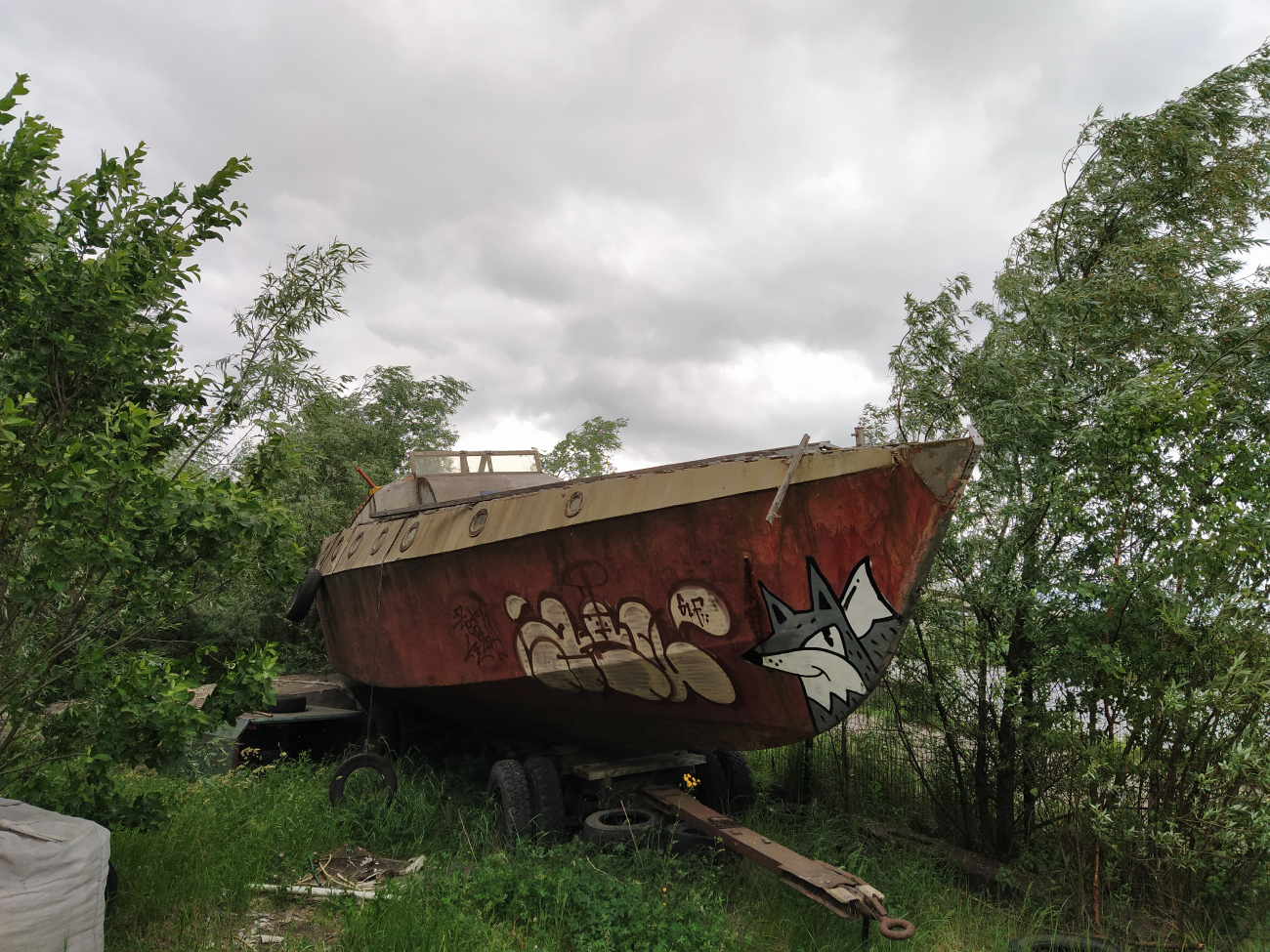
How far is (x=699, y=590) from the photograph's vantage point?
462cm

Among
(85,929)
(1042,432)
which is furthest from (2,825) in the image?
(1042,432)

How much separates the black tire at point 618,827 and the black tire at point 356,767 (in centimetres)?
147

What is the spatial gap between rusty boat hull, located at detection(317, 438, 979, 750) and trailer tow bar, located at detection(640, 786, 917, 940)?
0.51 meters

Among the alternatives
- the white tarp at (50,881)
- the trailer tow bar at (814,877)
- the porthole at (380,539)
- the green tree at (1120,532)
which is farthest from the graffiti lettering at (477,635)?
the green tree at (1120,532)

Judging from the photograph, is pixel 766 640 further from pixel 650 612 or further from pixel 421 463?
pixel 421 463

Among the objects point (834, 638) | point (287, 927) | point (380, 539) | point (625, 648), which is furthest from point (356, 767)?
point (834, 638)

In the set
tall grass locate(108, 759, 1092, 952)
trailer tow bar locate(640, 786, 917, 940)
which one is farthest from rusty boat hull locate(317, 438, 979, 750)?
tall grass locate(108, 759, 1092, 952)

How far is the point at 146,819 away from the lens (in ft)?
12.5

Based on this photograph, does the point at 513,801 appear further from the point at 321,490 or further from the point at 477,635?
the point at 321,490

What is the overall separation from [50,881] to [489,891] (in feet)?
6.69

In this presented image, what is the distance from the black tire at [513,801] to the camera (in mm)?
5328

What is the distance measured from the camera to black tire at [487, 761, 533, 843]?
5328mm

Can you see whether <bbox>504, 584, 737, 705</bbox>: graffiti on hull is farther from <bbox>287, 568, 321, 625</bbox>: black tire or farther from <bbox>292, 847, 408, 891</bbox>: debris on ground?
<bbox>287, 568, 321, 625</bbox>: black tire

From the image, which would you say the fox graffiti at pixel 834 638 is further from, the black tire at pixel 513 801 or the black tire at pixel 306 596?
the black tire at pixel 306 596
